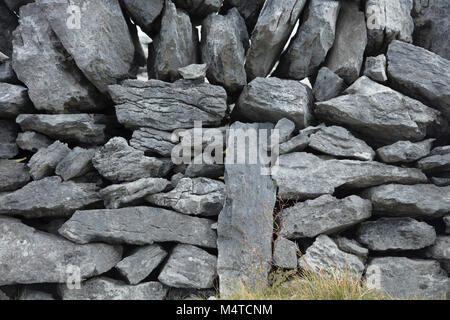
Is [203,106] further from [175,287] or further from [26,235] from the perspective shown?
[26,235]

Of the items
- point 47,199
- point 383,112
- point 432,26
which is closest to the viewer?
point 47,199

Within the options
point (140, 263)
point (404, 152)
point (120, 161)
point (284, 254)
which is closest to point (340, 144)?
point (404, 152)

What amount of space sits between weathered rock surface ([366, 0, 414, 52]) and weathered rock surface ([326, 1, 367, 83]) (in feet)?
0.52

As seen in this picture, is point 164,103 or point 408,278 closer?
point 408,278

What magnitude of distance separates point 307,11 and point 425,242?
14.8 feet

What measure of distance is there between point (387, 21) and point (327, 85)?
160 centimetres

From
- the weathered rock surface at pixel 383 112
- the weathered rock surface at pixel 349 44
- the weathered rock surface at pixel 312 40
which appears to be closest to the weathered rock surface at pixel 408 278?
the weathered rock surface at pixel 383 112

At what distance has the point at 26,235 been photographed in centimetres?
532

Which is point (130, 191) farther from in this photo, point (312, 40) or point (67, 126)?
point (312, 40)

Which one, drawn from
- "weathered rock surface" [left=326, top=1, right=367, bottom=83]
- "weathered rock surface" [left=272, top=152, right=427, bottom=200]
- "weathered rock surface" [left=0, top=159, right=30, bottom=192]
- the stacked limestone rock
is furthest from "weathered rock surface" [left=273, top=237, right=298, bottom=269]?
"weathered rock surface" [left=0, top=159, right=30, bottom=192]

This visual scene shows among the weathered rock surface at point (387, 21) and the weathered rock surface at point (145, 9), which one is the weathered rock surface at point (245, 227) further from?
the weathered rock surface at point (387, 21)

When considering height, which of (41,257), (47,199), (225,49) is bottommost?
(41,257)

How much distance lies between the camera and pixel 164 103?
233 inches

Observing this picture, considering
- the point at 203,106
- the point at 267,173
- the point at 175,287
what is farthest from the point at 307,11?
the point at 175,287
